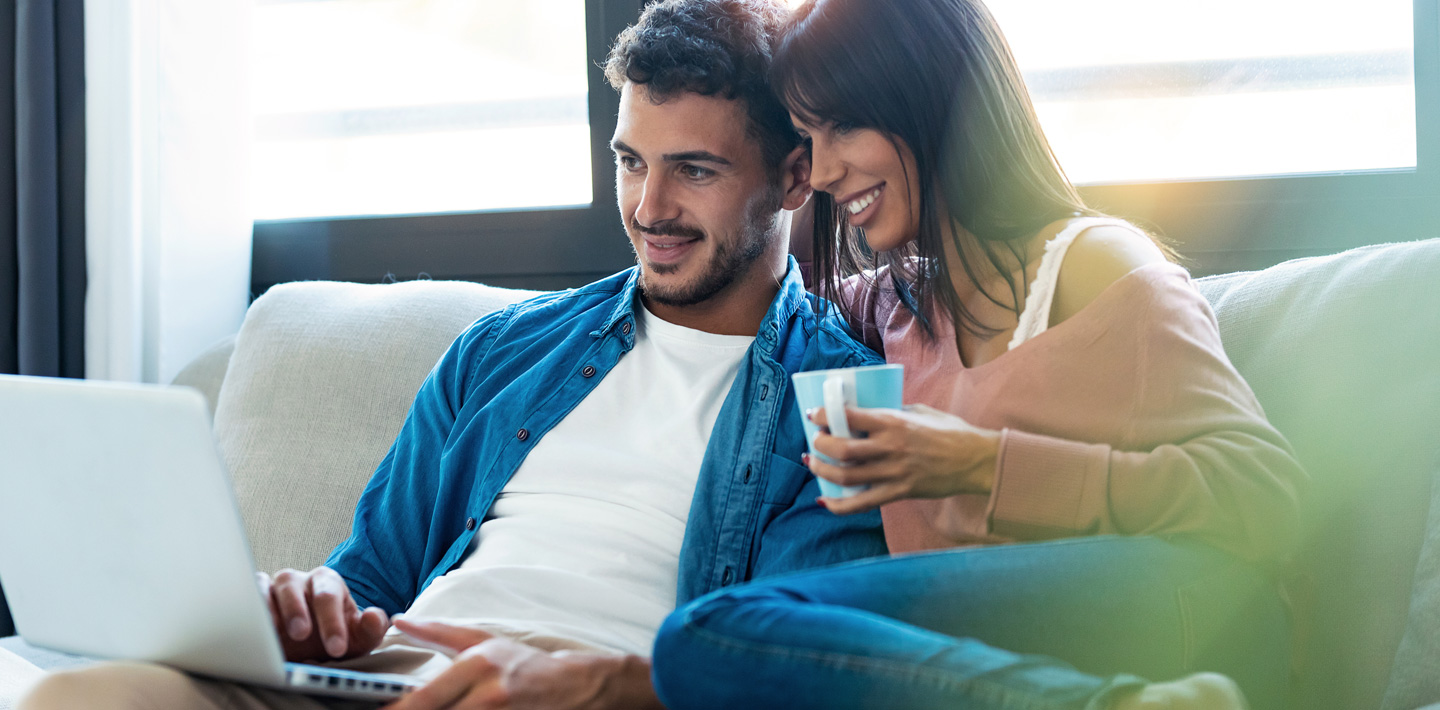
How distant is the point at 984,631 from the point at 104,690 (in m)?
0.71

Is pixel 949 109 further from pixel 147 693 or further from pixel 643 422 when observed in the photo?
pixel 147 693

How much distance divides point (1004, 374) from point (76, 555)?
2.88 ft

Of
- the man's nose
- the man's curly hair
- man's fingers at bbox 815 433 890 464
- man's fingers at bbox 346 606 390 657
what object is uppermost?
the man's curly hair

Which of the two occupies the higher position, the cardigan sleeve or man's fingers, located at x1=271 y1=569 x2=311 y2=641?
the cardigan sleeve

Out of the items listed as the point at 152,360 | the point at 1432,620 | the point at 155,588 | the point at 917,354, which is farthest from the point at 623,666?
the point at 152,360

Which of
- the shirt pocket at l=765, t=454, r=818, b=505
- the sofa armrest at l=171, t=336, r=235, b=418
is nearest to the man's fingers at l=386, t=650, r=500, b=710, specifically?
the shirt pocket at l=765, t=454, r=818, b=505

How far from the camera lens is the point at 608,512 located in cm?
129

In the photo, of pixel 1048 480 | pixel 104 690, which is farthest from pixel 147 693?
pixel 1048 480

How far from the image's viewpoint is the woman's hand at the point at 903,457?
0.88 meters

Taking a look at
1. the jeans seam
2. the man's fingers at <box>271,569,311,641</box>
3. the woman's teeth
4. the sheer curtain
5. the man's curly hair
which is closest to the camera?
the jeans seam

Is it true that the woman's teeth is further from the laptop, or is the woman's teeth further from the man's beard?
the laptop

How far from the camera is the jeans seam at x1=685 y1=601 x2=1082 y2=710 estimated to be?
2.24ft

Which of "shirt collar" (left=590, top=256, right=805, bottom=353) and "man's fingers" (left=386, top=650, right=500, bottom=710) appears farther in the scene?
"shirt collar" (left=590, top=256, right=805, bottom=353)

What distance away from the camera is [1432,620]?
3.40 ft
